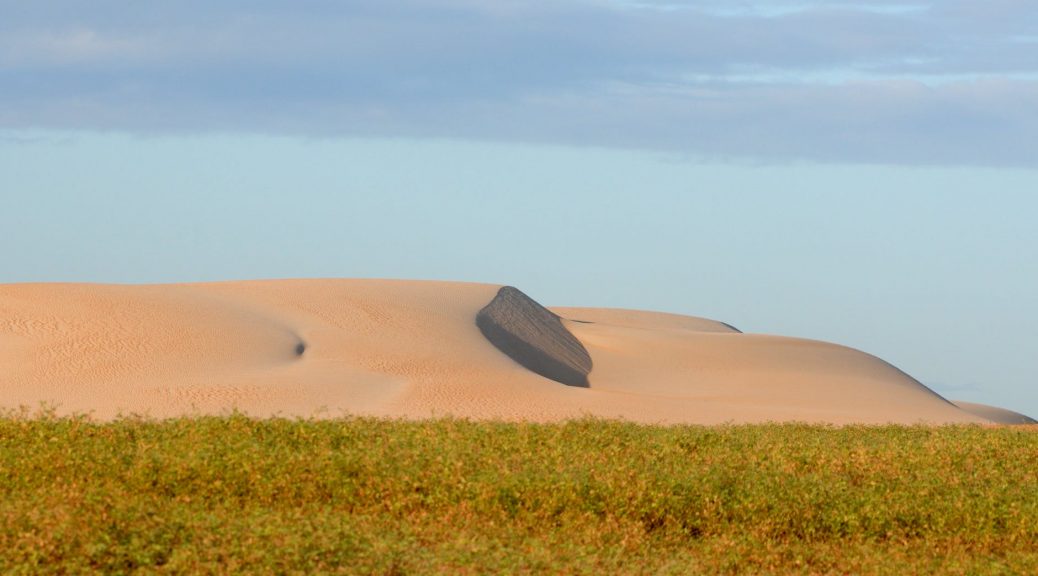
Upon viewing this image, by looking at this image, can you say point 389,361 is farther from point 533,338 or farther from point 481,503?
point 481,503

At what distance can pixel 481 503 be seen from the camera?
32.4ft

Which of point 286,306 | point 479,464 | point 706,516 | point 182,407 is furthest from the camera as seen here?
point 286,306

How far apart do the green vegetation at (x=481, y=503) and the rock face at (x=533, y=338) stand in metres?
17.2

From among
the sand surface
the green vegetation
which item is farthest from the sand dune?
the green vegetation

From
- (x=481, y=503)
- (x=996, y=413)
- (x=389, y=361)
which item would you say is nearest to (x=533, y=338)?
(x=389, y=361)

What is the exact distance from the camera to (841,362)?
1399 inches

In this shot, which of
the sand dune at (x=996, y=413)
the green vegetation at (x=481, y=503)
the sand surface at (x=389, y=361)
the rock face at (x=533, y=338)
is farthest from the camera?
the sand dune at (x=996, y=413)

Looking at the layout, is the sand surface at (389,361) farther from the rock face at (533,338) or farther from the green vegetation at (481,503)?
the green vegetation at (481,503)

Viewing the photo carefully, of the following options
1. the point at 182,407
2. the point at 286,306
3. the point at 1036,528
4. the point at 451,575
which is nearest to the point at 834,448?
the point at 1036,528

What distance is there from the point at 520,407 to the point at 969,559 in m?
13.4

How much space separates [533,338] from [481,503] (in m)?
23.1

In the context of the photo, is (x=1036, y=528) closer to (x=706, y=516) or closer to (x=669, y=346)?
(x=706, y=516)

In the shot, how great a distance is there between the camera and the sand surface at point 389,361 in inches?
889

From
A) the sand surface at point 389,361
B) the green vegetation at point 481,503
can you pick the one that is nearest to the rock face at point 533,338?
the sand surface at point 389,361
